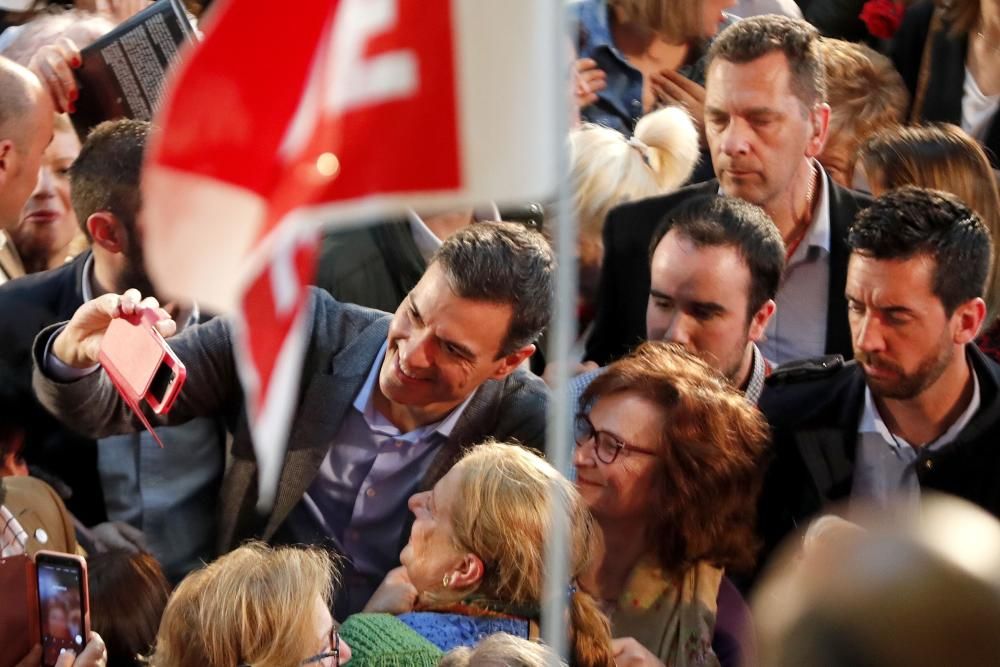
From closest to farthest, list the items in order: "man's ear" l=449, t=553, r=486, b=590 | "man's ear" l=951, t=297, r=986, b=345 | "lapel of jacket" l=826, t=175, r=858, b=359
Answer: "man's ear" l=449, t=553, r=486, b=590 → "man's ear" l=951, t=297, r=986, b=345 → "lapel of jacket" l=826, t=175, r=858, b=359

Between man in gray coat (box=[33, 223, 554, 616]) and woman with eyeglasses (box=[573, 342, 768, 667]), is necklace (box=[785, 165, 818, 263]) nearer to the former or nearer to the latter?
woman with eyeglasses (box=[573, 342, 768, 667])

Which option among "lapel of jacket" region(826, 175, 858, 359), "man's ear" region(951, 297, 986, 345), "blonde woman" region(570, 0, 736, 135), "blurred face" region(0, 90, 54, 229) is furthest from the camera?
"blurred face" region(0, 90, 54, 229)

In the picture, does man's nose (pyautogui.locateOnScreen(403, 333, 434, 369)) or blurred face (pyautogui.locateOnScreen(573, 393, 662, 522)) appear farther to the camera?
man's nose (pyautogui.locateOnScreen(403, 333, 434, 369))

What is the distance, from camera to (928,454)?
3518 millimetres

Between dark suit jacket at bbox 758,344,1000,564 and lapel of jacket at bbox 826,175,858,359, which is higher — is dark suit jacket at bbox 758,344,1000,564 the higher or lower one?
the lower one

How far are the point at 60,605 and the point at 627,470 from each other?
3.71 feet

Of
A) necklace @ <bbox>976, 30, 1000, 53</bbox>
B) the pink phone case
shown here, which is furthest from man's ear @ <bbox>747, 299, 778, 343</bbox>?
the pink phone case

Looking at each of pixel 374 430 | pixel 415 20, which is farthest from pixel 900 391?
pixel 415 20

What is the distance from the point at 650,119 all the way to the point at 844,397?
2.32 ft

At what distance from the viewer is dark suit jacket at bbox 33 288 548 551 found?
147 inches

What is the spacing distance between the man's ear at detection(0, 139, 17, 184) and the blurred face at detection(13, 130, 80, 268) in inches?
3.1

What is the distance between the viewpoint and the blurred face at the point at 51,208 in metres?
4.35

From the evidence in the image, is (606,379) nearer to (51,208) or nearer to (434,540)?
(434,540)

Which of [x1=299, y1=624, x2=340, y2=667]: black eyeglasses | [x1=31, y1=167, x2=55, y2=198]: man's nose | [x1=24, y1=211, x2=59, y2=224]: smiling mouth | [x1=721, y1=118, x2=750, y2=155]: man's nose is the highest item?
[x1=31, y1=167, x2=55, y2=198]: man's nose
